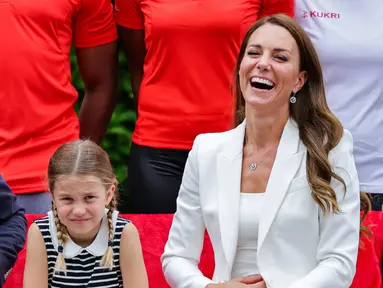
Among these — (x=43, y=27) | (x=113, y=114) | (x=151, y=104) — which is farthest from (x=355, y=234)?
(x=113, y=114)

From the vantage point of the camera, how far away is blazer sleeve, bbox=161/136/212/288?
13.6 ft

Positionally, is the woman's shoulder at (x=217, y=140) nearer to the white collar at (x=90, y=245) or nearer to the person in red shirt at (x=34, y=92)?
the white collar at (x=90, y=245)

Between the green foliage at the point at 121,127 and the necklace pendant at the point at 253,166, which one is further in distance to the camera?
the green foliage at the point at 121,127

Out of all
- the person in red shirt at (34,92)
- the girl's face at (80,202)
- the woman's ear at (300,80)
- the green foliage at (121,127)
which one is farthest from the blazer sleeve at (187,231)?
the green foliage at (121,127)

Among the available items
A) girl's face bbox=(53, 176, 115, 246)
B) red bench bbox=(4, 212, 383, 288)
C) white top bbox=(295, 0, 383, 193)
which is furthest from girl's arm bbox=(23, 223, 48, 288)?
white top bbox=(295, 0, 383, 193)

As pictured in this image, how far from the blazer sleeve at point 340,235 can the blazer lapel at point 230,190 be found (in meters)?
0.27

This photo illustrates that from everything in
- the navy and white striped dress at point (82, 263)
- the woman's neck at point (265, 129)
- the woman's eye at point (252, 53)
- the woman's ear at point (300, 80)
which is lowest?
the navy and white striped dress at point (82, 263)

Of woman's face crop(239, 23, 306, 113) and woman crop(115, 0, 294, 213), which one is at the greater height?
woman's face crop(239, 23, 306, 113)

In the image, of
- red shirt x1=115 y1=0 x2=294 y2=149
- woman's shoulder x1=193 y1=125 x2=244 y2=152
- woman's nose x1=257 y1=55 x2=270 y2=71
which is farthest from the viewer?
red shirt x1=115 y1=0 x2=294 y2=149

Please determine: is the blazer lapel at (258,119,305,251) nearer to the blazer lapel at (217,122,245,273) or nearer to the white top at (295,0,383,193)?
the blazer lapel at (217,122,245,273)

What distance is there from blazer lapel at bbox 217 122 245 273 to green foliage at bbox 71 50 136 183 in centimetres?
154

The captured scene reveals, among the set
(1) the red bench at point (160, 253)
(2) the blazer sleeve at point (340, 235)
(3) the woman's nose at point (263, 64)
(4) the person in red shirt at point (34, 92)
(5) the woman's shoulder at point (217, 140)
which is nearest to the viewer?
(2) the blazer sleeve at point (340, 235)

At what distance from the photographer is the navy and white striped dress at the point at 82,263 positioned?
3992 millimetres

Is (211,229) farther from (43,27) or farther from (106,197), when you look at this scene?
(43,27)
